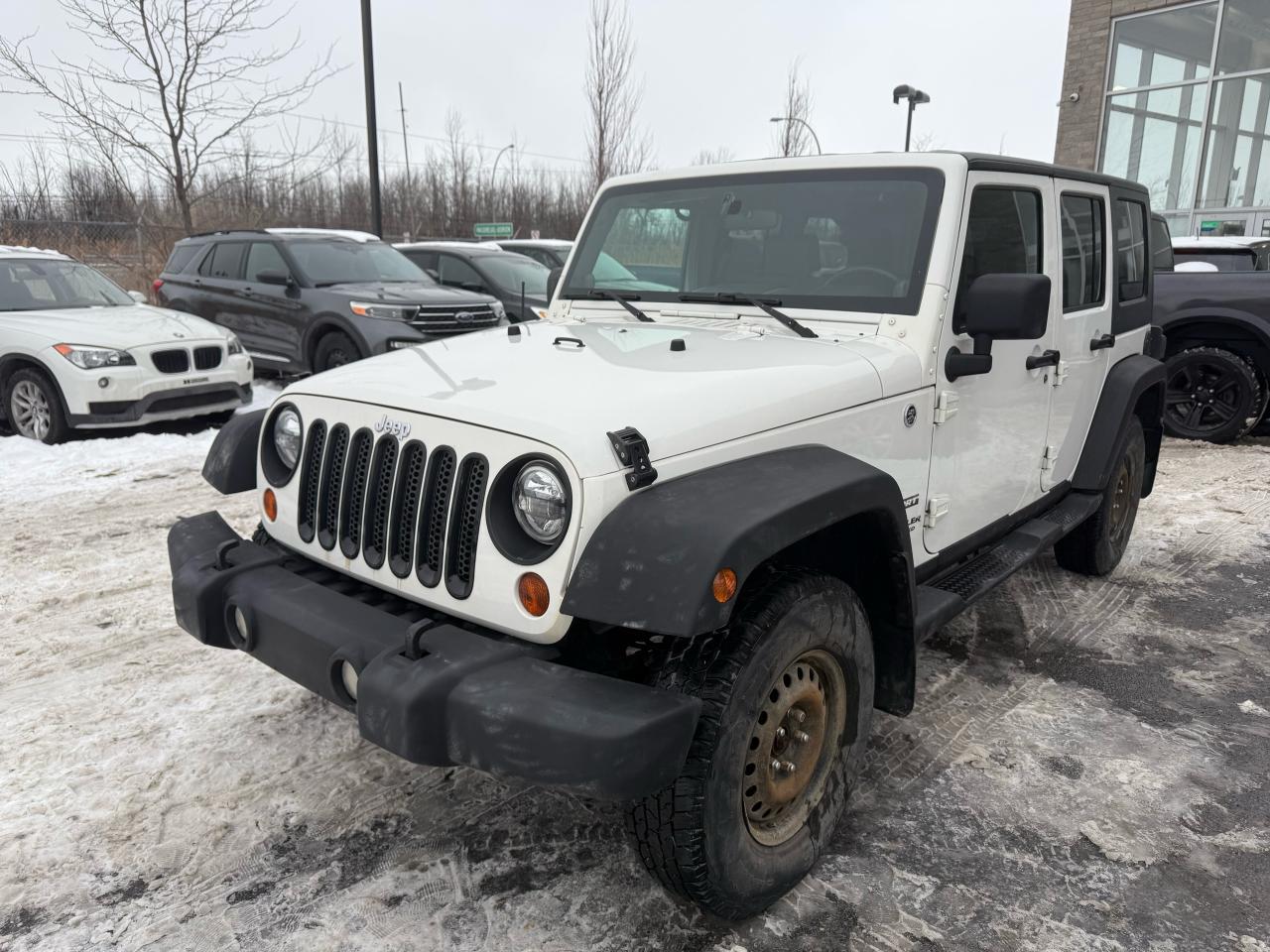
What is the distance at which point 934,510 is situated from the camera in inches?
125

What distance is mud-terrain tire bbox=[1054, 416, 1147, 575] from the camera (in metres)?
4.71

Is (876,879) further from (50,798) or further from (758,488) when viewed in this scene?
(50,798)

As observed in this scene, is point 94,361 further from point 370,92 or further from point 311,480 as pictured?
point 370,92

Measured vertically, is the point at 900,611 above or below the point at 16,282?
below

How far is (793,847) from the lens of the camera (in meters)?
2.49

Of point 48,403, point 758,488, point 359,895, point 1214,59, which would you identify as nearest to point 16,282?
point 48,403

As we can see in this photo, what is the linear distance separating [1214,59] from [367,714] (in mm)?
21859

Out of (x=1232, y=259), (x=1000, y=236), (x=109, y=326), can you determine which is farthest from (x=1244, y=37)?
(x=109, y=326)

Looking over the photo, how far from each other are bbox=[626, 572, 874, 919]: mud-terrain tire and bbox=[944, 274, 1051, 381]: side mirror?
3.48ft

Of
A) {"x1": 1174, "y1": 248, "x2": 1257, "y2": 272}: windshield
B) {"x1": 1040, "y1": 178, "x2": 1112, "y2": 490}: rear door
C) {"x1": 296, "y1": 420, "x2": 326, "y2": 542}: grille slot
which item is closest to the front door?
{"x1": 1040, "y1": 178, "x2": 1112, "y2": 490}: rear door

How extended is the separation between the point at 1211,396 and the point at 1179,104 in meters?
13.9

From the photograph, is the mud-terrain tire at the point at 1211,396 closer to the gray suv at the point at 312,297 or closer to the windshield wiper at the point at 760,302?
the windshield wiper at the point at 760,302

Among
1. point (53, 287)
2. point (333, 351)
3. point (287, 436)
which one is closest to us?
point (287, 436)

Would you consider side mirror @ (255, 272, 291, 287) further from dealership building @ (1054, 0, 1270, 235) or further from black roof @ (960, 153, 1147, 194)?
dealership building @ (1054, 0, 1270, 235)
